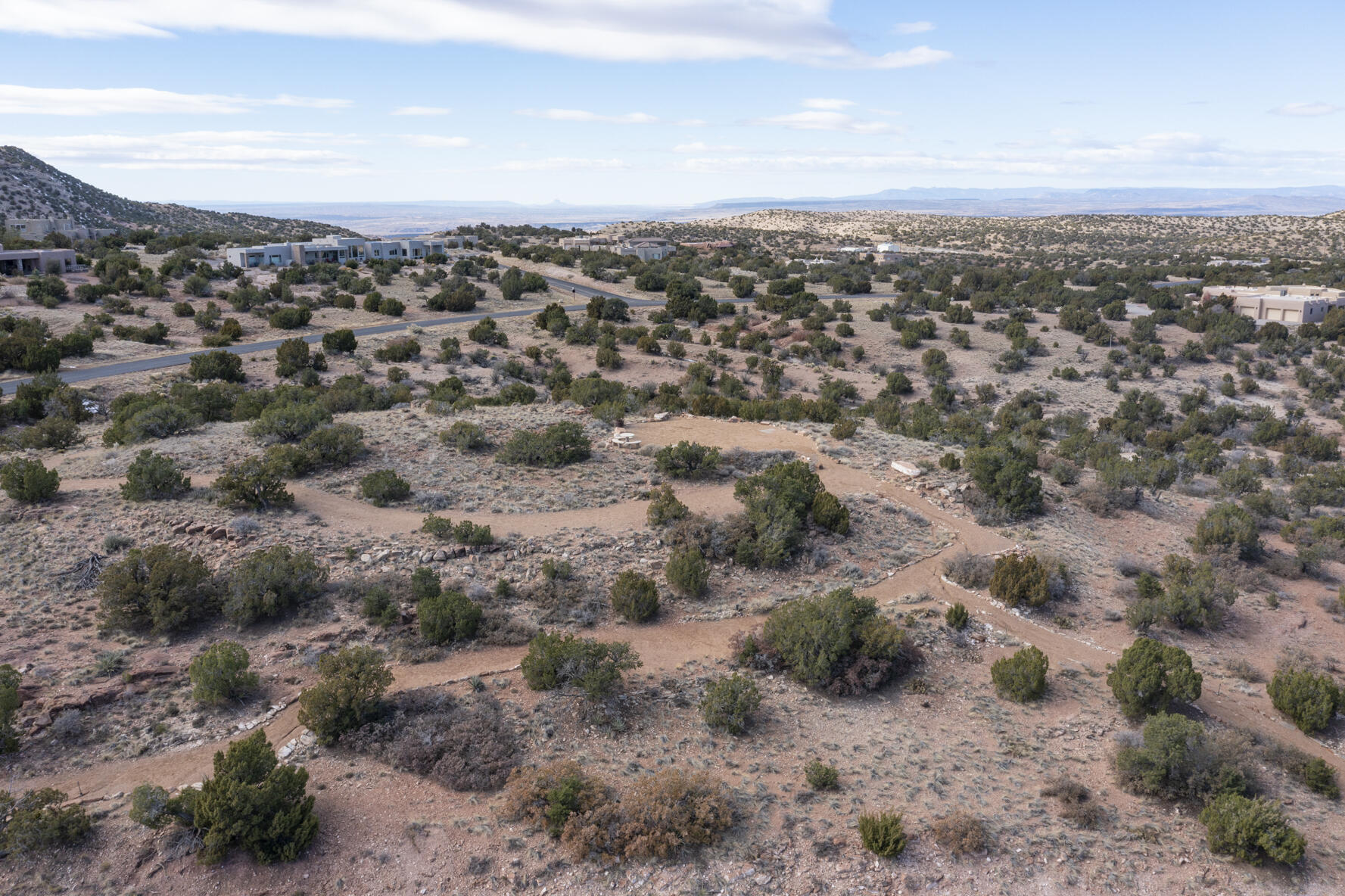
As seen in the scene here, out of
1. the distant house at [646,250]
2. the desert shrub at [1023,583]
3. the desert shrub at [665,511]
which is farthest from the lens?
the distant house at [646,250]

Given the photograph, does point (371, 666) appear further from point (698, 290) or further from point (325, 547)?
point (698, 290)

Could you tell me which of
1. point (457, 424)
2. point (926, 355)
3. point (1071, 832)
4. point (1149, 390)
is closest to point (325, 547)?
point (457, 424)

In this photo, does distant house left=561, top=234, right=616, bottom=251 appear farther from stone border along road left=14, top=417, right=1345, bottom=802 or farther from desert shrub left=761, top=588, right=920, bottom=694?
desert shrub left=761, top=588, right=920, bottom=694

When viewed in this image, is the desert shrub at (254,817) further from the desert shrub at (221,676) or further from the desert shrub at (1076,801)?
the desert shrub at (1076,801)

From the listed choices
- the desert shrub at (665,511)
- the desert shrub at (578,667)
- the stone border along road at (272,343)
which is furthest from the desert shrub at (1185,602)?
the stone border along road at (272,343)

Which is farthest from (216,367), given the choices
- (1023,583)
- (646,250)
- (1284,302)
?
(1284,302)
